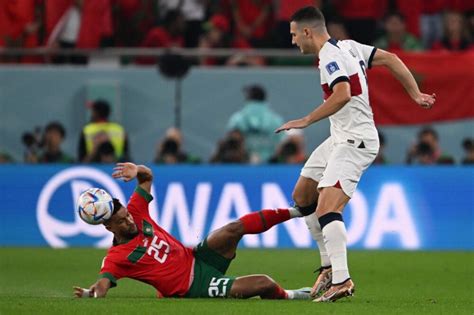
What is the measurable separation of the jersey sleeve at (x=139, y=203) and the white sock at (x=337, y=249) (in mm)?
1582

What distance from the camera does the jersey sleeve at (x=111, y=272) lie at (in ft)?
33.3

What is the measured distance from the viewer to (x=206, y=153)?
20.5 meters

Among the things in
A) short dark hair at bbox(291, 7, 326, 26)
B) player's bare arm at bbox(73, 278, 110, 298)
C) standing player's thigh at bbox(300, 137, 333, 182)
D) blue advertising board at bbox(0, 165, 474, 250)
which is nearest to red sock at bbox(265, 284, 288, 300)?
standing player's thigh at bbox(300, 137, 333, 182)

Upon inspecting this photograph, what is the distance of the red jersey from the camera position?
10.3 metres

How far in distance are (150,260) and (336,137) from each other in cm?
192

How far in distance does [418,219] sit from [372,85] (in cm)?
305

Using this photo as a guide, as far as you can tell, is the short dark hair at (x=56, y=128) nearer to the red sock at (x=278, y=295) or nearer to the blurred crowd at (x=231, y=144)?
the blurred crowd at (x=231, y=144)

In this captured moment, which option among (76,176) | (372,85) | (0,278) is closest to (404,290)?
(0,278)

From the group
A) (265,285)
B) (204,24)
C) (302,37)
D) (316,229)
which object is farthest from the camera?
(204,24)

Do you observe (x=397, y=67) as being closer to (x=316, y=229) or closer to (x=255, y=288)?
(x=316, y=229)

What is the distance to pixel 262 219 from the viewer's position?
10.9 meters

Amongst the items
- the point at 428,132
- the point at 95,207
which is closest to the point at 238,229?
the point at 95,207

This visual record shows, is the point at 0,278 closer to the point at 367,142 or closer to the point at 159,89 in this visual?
the point at 367,142

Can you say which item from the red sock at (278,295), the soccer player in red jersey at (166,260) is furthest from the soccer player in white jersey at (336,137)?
the soccer player in red jersey at (166,260)
